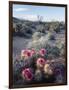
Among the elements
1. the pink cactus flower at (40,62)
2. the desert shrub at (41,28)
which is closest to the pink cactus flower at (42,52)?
the pink cactus flower at (40,62)

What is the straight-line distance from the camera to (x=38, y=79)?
243 centimetres

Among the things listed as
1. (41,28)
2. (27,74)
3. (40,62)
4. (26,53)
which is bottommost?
(27,74)

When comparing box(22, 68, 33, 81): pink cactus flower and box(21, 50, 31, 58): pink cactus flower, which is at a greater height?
box(21, 50, 31, 58): pink cactus flower

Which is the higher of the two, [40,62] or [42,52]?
[42,52]

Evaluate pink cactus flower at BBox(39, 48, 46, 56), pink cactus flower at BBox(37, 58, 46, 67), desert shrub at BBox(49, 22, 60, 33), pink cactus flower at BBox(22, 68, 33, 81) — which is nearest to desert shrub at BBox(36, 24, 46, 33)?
desert shrub at BBox(49, 22, 60, 33)

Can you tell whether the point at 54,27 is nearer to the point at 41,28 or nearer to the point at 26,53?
the point at 41,28

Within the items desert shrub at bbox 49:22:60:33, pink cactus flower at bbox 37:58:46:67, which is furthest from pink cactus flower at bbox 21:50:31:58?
desert shrub at bbox 49:22:60:33

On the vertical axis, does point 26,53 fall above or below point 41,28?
below

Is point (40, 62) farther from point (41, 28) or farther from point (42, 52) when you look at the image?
point (41, 28)

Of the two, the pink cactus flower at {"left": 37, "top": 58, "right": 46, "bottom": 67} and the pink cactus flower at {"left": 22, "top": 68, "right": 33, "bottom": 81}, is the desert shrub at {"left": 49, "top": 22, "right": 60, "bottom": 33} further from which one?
the pink cactus flower at {"left": 22, "top": 68, "right": 33, "bottom": 81}

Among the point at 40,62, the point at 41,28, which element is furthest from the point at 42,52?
the point at 41,28

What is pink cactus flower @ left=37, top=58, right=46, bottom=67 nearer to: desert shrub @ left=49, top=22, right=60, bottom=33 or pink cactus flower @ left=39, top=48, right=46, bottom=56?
pink cactus flower @ left=39, top=48, right=46, bottom=56

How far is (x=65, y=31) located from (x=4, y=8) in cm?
75

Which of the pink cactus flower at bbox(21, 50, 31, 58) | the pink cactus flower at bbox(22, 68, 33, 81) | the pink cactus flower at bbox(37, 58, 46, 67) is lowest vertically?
the pink cactus flower at bbox(22, 68, 33, 81)
